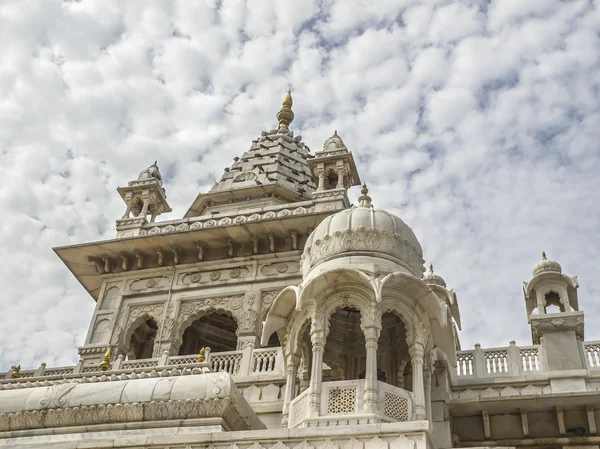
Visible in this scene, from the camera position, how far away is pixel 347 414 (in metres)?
12.2

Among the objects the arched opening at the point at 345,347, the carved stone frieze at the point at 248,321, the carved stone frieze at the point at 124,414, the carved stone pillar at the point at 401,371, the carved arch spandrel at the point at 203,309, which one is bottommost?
the carved stone frieze at the point at 124,414

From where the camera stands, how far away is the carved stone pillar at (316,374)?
12.4 metres

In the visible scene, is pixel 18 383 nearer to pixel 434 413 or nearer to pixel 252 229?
pixel 434 413

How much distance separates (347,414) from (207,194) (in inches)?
701

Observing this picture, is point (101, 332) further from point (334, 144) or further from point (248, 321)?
point (334, 144)

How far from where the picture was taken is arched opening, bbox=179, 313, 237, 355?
2467 centimetres

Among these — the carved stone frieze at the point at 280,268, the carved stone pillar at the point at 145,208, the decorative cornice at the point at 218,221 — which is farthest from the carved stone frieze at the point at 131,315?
the carved stone pillar at the point at 145,208

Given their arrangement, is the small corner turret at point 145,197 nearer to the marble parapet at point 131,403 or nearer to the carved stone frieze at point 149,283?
the carved stone frieze at point 149,283

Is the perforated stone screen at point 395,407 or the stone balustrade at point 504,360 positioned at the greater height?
the stone balustrade at point 504,360

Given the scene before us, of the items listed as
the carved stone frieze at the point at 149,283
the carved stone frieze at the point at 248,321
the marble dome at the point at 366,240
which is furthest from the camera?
the carved stone frieze at the point at 149,283

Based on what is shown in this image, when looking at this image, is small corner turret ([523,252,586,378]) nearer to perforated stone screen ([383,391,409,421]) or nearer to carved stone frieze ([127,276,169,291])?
perforated stone screen ([383,391,409,421])

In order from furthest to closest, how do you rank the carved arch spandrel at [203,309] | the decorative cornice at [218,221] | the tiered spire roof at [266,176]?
the tiered spire roof at [266,176]
the decorative cornice at [218,221]
the carved arch spandrel at [203,309]

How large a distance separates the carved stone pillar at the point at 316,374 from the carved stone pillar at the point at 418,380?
5.46 feet

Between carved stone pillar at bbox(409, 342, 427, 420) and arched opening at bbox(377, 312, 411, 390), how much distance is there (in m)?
1.49
